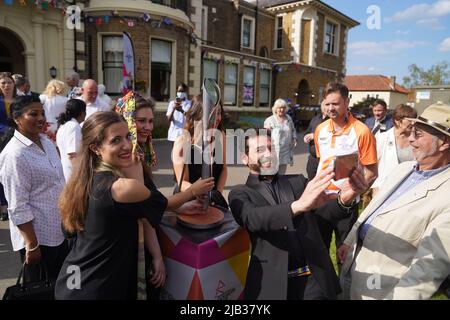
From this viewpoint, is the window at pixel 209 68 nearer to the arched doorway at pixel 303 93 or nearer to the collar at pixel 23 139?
the arched doorway at pixel 303 93

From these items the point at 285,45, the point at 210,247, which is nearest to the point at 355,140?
the point at 210,247

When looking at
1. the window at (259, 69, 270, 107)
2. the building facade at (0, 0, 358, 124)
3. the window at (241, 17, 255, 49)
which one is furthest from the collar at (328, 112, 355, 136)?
the window at (241, 17, 255, 49)

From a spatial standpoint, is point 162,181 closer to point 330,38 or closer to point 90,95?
point 90,95

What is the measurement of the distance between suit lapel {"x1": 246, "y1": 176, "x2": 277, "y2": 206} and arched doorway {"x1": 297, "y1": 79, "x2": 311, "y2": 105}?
22266mm

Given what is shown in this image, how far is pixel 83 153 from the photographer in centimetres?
178

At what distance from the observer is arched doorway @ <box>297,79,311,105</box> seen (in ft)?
76.0

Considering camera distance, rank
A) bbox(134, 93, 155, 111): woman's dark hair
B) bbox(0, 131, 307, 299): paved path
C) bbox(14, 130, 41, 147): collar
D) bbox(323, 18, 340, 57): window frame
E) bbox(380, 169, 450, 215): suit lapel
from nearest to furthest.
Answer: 1. bbox(380, 169, 450, 215): suit lapel
2. bbox(14, 130, 41, 147): collar
3. bbox(134, 93, 155, 111): woman's dark hair
4. bbox(0, 131, 307, 299): paved path
5. bbox(323, 18, 340, 57): window frame

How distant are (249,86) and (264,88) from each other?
1.69 m

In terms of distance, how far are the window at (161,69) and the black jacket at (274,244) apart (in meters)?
12.2

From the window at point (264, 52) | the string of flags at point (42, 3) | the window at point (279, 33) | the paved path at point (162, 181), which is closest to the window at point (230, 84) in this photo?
the window at point (264, 52)

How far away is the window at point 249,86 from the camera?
19797mm

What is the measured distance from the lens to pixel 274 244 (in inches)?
69.9

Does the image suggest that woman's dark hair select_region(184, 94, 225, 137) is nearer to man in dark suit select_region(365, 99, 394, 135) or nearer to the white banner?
the white banner

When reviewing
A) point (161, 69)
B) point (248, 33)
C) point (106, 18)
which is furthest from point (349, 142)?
point (248, 33)
